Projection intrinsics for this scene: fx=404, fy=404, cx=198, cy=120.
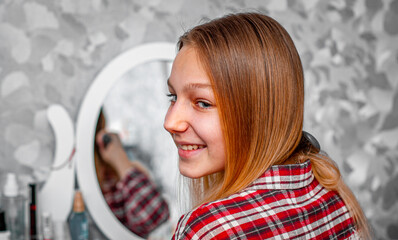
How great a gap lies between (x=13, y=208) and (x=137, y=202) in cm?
41

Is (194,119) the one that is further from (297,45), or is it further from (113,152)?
(297,45)

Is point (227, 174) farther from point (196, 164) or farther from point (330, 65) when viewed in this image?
point (330, 65)

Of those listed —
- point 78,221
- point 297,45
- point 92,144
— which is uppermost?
point 297,45

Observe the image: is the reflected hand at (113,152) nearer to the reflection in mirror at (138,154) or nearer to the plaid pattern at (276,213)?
the reflection in mirror at (138,154)

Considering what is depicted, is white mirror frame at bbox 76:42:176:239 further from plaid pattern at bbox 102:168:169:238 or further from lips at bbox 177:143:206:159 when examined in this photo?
lips at bbox 177:143:206:159

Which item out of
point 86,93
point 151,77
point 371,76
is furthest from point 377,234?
point 86,93

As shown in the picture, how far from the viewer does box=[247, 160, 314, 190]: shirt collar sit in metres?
0.62

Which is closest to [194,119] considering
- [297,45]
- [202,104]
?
[202,104]

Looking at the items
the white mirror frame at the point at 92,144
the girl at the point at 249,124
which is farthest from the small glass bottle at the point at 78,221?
the girl at the point at 249,124

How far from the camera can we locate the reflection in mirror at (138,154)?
1.39 meters

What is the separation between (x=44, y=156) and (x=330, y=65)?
1180mm

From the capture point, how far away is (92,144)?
1371 mm

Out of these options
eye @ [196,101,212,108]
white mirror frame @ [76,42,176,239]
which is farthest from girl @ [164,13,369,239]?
white mirror frame @ [76,42,176,239]

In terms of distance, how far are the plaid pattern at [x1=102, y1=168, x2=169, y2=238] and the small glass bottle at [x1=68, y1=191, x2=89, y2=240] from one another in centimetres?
9
